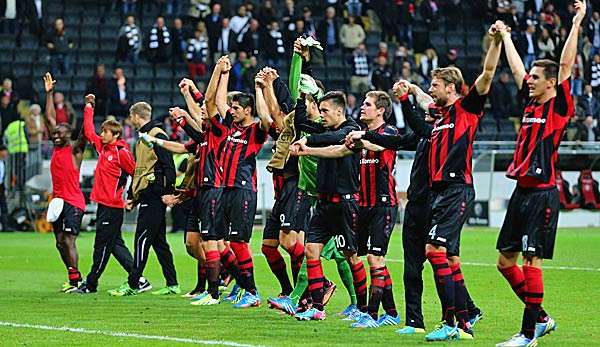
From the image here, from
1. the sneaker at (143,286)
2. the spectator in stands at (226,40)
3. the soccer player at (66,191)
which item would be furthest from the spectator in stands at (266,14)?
the sneaker at (143,286)

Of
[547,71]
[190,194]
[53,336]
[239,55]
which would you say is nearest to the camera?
[547,71]

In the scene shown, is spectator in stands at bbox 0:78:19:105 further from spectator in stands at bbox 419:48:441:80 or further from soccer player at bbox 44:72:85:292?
soccer player at bbox 44:72:85:292

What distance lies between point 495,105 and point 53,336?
2787cm

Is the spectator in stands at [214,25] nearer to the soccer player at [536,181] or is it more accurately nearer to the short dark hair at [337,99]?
the short dark hair at [337,99]

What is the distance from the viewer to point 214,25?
35781mm

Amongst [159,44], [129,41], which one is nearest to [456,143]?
[159,44]

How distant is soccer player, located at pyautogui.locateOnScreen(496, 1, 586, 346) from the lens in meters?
A: 10.3

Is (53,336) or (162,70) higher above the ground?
(162,70)

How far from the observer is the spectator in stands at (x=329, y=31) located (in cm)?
3725

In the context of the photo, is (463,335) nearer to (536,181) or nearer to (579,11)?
(536,181)

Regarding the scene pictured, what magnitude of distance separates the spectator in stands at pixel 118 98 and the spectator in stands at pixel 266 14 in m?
4.99

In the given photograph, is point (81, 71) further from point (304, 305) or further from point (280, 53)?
point (304, 305)

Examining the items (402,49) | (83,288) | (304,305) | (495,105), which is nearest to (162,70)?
(402,49)

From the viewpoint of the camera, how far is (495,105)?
37531 mm
